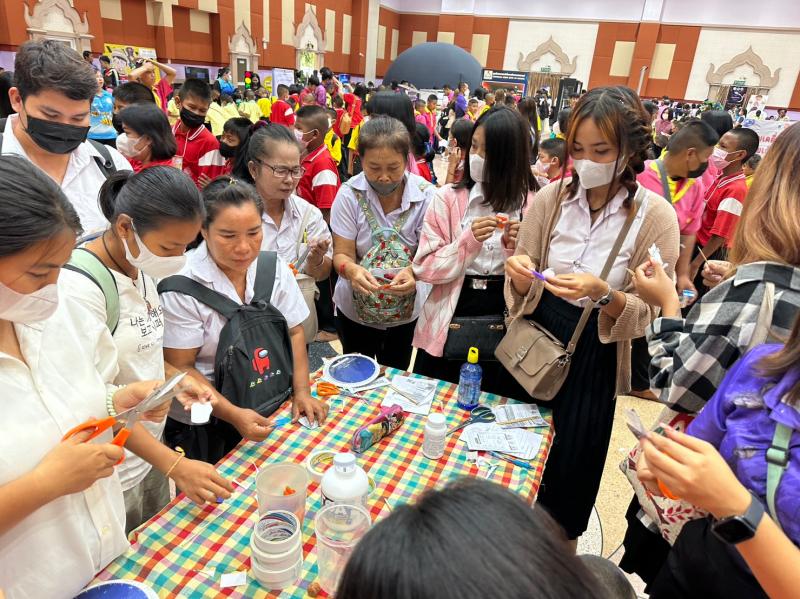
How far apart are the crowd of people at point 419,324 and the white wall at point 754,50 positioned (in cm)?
2212

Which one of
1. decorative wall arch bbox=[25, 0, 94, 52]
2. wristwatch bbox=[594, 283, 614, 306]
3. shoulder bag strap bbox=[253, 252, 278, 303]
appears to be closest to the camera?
wristwatch bbox=[594, 283, 614, 306]

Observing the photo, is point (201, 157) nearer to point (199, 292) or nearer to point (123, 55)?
point (199, 292)

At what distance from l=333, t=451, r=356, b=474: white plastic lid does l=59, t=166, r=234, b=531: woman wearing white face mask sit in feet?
1.26

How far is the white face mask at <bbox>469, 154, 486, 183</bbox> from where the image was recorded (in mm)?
2221

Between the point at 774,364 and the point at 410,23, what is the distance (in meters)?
27.9

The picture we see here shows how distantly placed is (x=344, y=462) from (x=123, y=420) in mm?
566

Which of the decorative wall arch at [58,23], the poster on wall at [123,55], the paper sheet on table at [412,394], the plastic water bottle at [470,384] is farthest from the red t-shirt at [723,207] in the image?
the decorative wall arch at [58,23]

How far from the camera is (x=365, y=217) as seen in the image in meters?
2.53

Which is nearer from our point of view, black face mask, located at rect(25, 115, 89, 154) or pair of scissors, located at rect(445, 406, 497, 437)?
pair of scissors, located at rect(445, 406, 497, 437)

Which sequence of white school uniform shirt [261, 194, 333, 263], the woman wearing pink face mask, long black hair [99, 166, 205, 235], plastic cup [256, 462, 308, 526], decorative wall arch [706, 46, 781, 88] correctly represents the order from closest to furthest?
1. plastic cup [256, 462, 308, 526]
2. long black hair [99, 166, 205, 235]
3. white school uniform shirt [261, 194, 333, 263]
4. the woman wearing pink face mask
5. decorative wall arch [706, 46, 781, 88]

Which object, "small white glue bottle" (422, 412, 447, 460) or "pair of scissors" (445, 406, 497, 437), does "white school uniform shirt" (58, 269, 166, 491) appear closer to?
"small white glue bottle" (422, 412, 447, 460)

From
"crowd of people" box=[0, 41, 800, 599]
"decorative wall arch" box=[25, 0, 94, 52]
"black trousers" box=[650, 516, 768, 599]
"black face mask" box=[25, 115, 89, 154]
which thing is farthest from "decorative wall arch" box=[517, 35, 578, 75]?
"black trousers" box=[650, 516, 768, 599]

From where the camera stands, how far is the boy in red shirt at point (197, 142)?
13.5 feet

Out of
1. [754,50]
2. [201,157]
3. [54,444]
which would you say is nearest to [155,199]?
[54,444]
